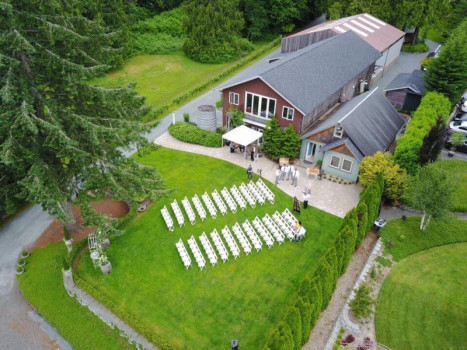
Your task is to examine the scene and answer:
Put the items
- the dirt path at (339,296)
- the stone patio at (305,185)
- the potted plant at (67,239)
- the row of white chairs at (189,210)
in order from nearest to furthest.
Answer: the dirt path at (339,296)
the potted plant at (67,239)
the row of white chairs at (189,210)
the stone patio at (305,185)

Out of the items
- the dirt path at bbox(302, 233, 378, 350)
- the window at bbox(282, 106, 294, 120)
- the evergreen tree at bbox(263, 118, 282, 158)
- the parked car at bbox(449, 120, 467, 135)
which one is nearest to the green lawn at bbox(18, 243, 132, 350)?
the dirt path at bbox(302, 233, 378, 350)

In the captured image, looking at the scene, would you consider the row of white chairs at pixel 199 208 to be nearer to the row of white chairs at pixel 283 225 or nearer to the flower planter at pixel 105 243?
the row of white chairs at pixel 283 225

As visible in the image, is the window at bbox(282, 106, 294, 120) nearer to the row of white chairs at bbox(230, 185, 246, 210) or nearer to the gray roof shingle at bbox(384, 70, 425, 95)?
the row of white chairs at bbox(230, 185, 246, 210)

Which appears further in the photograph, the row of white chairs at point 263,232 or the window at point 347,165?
the window at point 347,165

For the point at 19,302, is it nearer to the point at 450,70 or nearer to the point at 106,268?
the point at 106,268

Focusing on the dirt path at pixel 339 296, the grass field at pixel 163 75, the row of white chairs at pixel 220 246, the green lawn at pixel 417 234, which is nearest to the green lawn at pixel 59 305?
the row of white chairs at pixel 220 246

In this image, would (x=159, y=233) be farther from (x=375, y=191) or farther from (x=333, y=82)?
(x=333, y=82)

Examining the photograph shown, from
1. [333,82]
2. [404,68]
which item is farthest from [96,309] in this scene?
[404,68]
